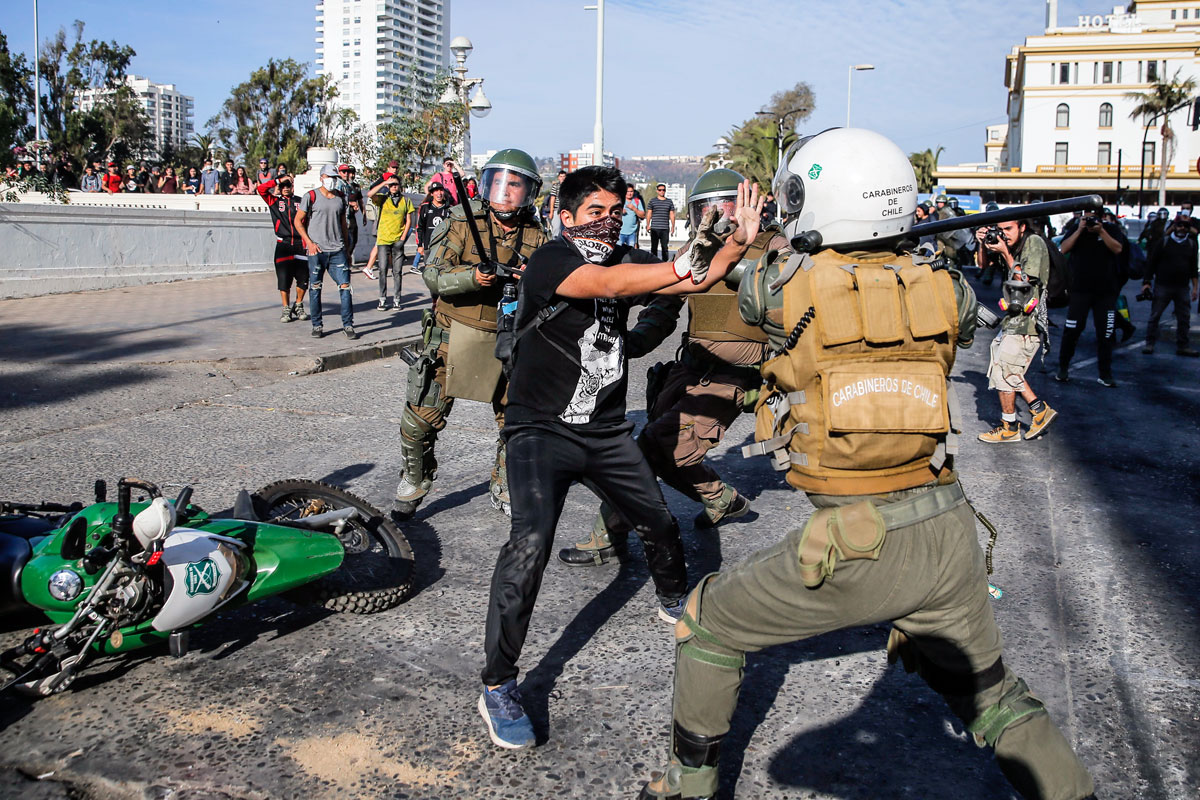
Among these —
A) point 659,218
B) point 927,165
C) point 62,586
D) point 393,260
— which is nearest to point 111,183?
point 393,260

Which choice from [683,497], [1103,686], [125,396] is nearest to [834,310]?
[1103,686]

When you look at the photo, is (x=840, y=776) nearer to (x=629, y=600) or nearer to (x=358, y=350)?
(x=629, y=600)

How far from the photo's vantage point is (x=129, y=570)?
10.4 feet

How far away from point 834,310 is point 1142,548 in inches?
147

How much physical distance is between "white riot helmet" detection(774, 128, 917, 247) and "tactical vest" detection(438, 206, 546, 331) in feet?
8.67

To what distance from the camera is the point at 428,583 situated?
4.45 meters

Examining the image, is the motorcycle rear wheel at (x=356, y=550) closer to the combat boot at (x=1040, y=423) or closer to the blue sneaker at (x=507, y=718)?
the blue sneaker at (x=507, y=718)

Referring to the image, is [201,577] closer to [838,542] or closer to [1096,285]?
[838,542]

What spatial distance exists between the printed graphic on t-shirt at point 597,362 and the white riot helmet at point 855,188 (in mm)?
1039

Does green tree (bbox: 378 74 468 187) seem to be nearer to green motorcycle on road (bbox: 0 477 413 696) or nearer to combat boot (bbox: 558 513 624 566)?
combat boot (bbox: 558 513 624 566)

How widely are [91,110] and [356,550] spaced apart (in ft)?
161

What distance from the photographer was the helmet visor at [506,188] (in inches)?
206

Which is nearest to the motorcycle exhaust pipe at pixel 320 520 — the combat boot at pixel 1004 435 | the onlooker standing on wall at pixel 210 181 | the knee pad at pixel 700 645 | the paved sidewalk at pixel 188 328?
the knee pad at pixel 700 645

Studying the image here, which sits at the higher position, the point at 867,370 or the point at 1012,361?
the point at 867,370
